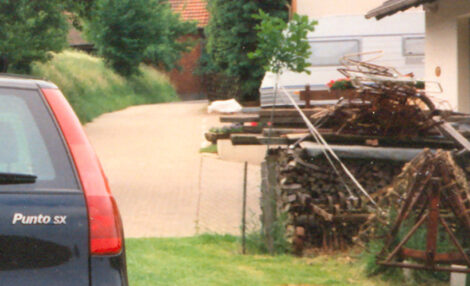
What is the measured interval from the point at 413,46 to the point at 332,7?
125 inches

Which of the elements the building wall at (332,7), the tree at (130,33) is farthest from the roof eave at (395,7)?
the tree at (130,33)

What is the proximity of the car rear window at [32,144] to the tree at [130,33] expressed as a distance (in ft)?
114

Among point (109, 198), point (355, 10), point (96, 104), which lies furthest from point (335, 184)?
point (96, 104)

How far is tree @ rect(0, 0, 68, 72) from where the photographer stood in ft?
56.9

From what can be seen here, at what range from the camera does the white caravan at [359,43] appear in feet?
65.5

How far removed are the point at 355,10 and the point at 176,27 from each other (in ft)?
78.0

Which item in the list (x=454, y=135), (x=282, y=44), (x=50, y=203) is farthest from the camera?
(x=282, y=44)

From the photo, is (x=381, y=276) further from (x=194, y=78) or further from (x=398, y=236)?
(x=194, y=78)

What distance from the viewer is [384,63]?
19.7 m

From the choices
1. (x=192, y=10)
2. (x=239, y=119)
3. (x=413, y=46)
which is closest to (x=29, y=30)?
→ (x=413, y=46)

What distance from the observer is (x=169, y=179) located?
16.1m

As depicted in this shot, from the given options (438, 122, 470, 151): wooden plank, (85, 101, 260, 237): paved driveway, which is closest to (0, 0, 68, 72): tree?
(85, 101, 260, 237): paved driveway

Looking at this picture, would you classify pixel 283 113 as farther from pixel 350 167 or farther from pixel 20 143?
pixel 20 143

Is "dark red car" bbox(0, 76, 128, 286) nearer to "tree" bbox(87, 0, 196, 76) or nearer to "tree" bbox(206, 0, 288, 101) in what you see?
"tree" bbox(206, 0, 288, 101)
